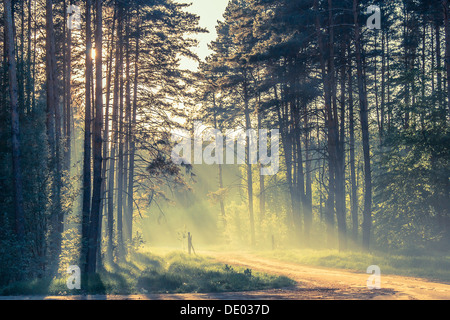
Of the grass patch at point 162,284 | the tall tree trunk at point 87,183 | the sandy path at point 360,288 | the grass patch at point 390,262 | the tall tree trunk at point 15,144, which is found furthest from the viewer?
the grass patch at point 390,262

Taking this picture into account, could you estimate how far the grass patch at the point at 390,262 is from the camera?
16.5m

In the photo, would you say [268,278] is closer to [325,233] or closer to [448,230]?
[448,230]

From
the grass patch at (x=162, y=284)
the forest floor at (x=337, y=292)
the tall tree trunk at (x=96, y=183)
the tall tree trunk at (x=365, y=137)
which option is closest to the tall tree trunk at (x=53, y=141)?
the tall tree trunk at (x=96, y=183)

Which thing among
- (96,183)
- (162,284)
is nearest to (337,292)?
(162,284)

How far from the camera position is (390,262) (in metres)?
18.7

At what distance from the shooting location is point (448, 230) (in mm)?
22453

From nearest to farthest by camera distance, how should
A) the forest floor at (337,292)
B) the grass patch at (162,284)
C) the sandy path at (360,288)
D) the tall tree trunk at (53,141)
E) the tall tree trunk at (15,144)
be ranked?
the forest floor at (337,292) → the sandy path at (360,288) → the grass patch at (162,284) → the tall tree trunk at (15,144) → the tall tree trunk at (53,141)

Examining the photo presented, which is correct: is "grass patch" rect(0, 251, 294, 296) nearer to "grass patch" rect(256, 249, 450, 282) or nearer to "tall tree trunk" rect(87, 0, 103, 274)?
"tall tree trunk" rect(87, 0, 103, 274)

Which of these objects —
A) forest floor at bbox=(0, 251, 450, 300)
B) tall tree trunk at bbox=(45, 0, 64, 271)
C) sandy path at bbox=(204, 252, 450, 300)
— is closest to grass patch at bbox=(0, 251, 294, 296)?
forest floor at bbox=(0, 251, 450, 300)

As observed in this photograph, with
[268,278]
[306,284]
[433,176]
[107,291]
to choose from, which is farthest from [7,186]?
[433,176]

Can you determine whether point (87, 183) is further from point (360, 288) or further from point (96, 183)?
point (360, 288)

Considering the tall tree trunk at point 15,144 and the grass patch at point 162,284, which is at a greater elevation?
the tall tree trunk at point 15,144

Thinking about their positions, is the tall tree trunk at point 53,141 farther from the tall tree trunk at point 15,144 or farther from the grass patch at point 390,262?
the grass patch at point 390,262

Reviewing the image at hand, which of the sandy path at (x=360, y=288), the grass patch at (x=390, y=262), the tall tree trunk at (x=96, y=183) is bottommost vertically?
the grass patch at (x=390, y=262)
